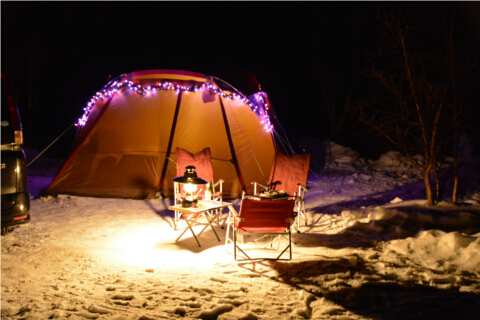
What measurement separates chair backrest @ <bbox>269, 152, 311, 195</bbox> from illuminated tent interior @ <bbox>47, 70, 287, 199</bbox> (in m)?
1.42

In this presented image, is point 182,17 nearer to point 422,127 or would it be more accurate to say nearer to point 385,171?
point 385,171

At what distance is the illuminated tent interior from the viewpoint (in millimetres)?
7684

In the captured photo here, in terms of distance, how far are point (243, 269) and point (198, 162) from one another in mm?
3404

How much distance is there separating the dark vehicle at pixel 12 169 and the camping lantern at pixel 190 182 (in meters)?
1.89

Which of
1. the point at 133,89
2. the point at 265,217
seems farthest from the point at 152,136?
the point at 265,217

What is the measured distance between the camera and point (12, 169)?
372 cm

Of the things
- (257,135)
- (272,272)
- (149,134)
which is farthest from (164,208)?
(272,272)

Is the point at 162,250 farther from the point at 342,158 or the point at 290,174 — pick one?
the point at 342,158

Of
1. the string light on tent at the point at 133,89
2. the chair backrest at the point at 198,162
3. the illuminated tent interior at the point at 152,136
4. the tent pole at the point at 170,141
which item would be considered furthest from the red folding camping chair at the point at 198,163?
the string light on tent at the point at 133,89

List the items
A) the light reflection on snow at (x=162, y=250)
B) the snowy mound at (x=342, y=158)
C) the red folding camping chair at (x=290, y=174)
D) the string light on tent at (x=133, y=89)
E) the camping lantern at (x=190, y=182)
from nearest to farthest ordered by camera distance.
A: the light reflection on snow at (x=162, y=250), the camping lantern at (x=190, y=182), the red folding camping chair at (x=290, y=174), the string light on tent at (x=133, y=89), the snowy mound at (x=342, y=158)

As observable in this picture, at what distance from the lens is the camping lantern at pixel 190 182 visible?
475cm

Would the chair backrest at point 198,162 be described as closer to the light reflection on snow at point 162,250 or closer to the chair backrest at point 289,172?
the chair backrest at point 289,172

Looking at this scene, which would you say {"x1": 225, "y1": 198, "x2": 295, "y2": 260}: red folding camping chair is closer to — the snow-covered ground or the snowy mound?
the snow-covered ground

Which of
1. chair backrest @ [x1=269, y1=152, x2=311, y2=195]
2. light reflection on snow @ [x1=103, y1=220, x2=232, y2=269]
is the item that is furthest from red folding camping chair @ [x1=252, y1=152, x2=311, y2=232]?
light reflection on snow @ [x1=103, y1=220, x2=232, y2=269]
